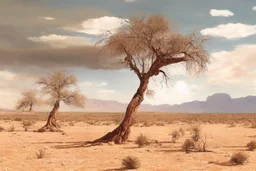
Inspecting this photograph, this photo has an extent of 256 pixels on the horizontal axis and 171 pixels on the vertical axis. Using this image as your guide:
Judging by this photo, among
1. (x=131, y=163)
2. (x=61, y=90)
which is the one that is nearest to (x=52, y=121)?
(x=61, y=90)

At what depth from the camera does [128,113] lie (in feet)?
75.4

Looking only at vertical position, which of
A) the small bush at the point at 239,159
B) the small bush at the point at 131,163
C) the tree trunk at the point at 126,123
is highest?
the tree trunk at the point at 126,123

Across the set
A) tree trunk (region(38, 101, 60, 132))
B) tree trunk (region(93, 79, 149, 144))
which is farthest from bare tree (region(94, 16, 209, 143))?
tree trunk (region(38, 101, 60, 132))

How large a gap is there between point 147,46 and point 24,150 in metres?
9.53

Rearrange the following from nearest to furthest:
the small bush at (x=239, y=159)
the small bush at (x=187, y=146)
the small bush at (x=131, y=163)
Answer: the small bush at (x=131, y=163) < the small bush at (x=239, y=159) < the small bush at (x=187, y=146)

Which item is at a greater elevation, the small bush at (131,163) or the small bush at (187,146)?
the small bush at (187,146)

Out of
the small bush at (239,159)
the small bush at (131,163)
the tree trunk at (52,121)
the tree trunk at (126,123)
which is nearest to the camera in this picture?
the small bush at (131,163)

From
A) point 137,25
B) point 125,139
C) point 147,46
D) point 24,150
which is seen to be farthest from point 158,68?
point 24,150

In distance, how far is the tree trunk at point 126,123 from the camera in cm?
2269

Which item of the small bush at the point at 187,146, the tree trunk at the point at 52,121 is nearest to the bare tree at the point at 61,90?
the tree trunk at the point at 52,121

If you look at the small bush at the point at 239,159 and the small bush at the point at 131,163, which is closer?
the small bush at the point at 131,163

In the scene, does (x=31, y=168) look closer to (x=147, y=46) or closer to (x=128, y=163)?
(x=128, y=163)

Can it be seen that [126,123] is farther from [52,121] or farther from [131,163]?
[52,121]

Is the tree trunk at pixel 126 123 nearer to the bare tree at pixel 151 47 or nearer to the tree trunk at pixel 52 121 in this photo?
the bare tree at pixel 151 47
